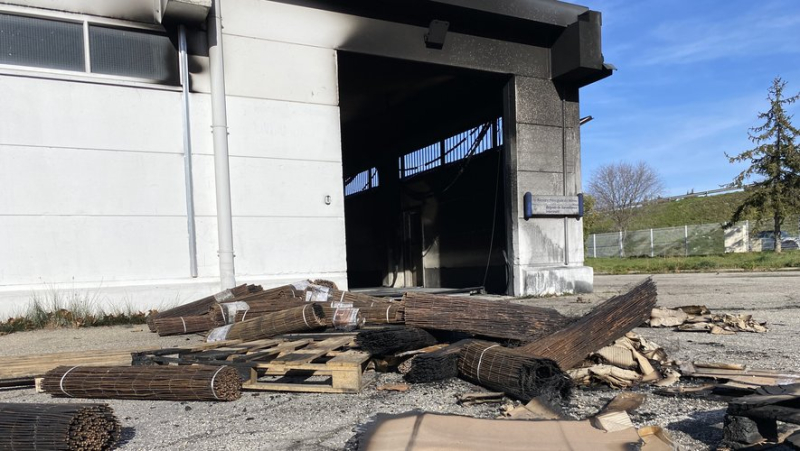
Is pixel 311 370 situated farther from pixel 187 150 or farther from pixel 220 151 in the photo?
pixel 187 150

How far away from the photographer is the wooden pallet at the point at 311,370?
4.18 metres

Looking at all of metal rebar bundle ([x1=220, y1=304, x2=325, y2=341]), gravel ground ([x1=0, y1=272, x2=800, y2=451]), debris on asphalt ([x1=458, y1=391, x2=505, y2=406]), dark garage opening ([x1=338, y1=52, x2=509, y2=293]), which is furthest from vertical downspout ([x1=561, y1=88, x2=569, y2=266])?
debris on asphalt ([x1=458, y1=391, x2=505, y2=406])

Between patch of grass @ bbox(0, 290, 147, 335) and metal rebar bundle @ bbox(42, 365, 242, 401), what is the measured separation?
4.10m

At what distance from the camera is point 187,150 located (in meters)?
8.61

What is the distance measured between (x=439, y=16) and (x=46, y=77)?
6.92 metres


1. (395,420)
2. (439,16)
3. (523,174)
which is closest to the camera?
(395,420)

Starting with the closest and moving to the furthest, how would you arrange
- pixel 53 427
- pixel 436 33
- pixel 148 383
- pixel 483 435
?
pixel 53 427 → pixel 483 435 → pixel 148 383 → pixel 436 33

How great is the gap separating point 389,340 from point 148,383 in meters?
1.94

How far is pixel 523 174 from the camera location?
37.2 ft

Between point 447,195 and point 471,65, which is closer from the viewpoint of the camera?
point 471,65

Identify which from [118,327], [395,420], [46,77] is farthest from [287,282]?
[395,420]

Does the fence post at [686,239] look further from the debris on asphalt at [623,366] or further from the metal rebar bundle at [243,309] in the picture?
the metal rebar bundle at [243,309]

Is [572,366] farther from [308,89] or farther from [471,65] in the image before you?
[471,65]

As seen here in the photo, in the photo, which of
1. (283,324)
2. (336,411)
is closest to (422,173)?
(283,324)
